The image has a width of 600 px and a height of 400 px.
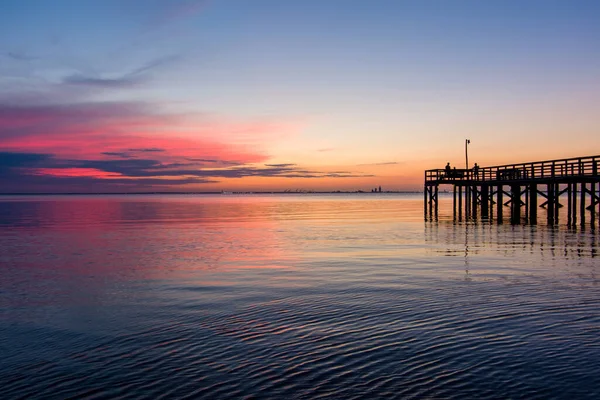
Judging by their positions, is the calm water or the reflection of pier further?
the reflection of pier

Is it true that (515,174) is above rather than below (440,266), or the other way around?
above

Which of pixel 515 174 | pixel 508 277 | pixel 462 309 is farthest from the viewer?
pixel 515 174

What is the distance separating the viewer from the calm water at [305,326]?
24.4 feet

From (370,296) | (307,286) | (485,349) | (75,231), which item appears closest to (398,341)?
(485,349)

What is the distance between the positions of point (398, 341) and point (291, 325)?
7.75 feet

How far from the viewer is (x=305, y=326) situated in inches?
413

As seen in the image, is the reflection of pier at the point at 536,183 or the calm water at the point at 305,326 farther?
the reflection of pier at the point at 536,183

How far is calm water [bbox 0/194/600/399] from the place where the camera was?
7.44 meters

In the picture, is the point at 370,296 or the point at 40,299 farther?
the point at 40,299

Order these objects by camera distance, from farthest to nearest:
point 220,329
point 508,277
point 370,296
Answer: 1. point 508,277
2. point 370,296
3. point 220,329

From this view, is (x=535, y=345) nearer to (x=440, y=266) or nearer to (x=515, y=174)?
(x=440, y=266)

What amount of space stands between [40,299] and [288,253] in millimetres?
11679

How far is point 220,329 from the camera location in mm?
10469

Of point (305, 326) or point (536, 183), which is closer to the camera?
point (305, 326)
